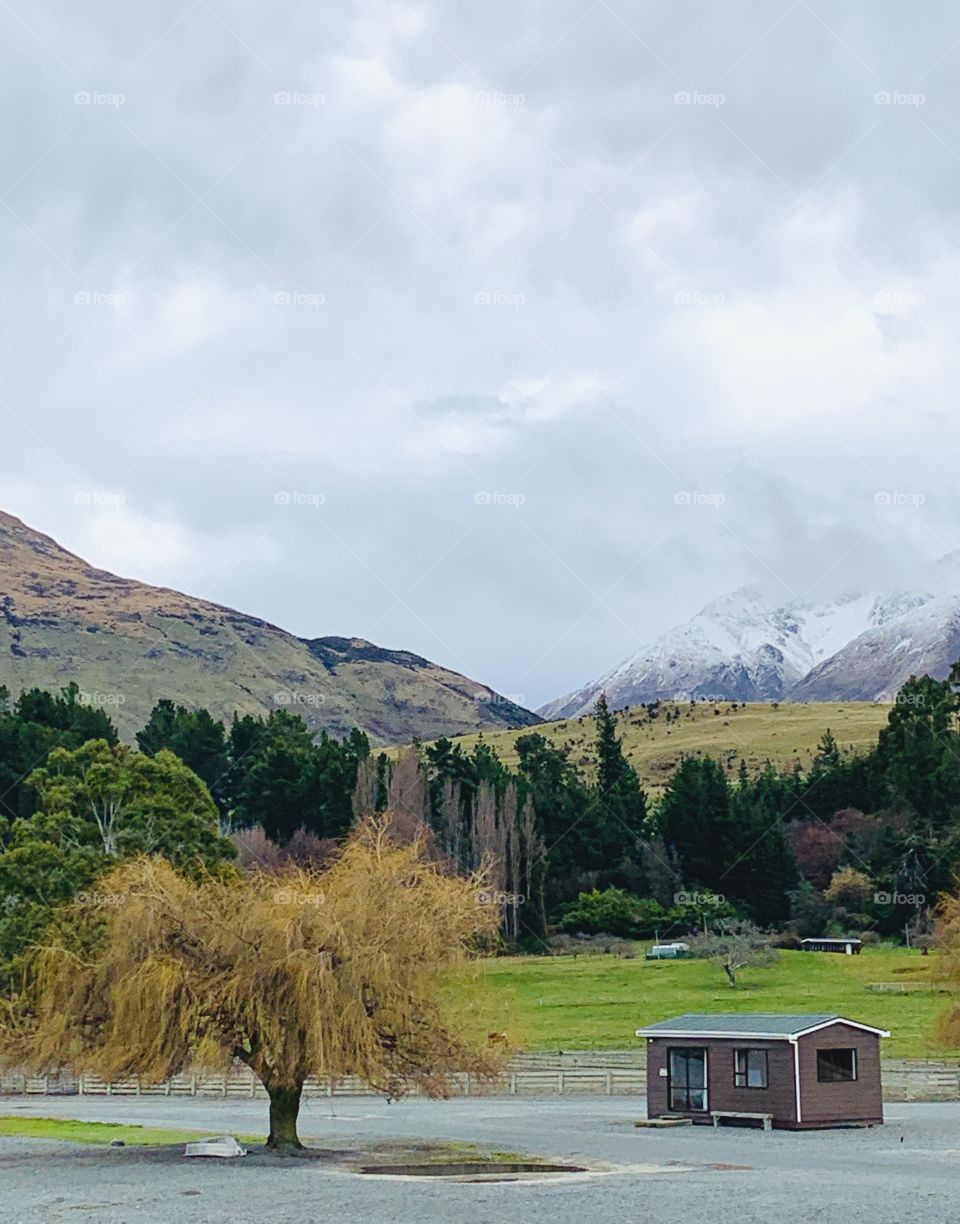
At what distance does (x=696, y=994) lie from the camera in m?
65.6

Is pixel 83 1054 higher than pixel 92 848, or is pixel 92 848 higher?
pixel 92 848

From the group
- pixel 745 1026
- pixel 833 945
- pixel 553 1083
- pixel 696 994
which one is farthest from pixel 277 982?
pixel 833 945

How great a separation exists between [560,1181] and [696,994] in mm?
40164

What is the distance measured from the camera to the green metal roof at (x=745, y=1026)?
37.3 m

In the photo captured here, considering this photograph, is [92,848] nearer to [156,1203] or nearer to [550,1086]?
[550,1086]

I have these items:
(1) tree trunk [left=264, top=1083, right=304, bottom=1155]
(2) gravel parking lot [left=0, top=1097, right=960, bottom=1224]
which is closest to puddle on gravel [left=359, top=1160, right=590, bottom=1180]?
(2) gravel parking lot [left=0, top=1097, right=960, bottom=1224]

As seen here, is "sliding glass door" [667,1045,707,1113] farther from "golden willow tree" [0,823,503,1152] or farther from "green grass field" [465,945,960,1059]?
"green grass field" [465,945,960,1059]

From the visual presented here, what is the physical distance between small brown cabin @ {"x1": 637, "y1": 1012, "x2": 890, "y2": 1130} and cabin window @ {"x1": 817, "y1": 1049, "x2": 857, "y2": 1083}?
0.03 meters

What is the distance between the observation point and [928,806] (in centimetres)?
9369

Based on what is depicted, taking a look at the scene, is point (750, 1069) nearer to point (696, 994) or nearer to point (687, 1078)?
point (687, 1078)

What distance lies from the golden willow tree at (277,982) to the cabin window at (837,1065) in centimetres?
1072

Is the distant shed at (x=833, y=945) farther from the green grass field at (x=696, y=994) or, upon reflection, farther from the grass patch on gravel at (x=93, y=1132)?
the grass patch on gravel at (x=93, y=1132)

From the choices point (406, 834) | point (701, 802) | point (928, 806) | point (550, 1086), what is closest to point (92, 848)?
point (550, 1086)

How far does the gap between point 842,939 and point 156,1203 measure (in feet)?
204
